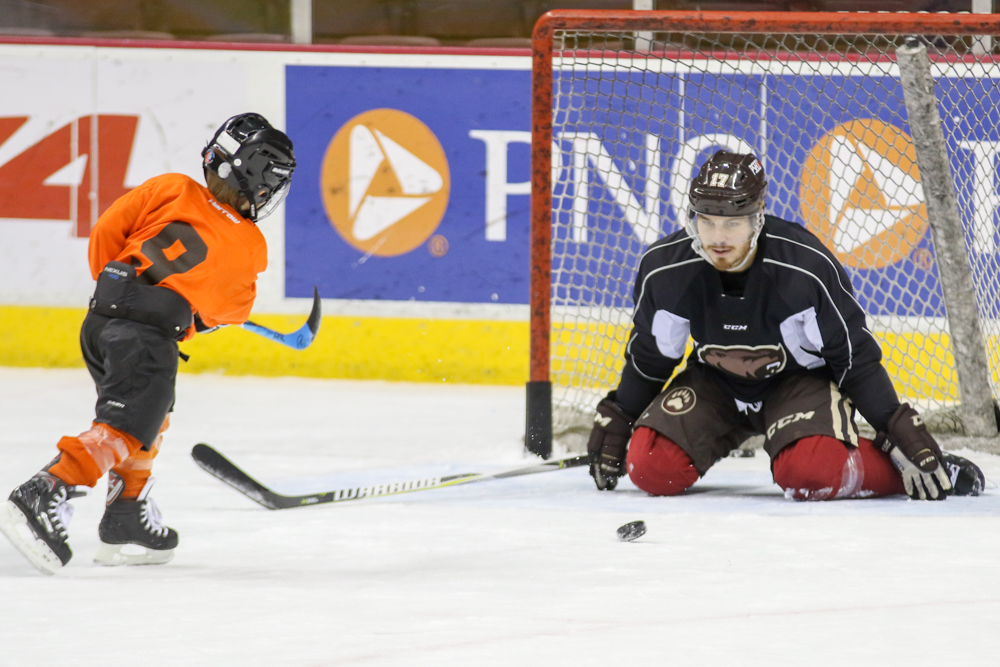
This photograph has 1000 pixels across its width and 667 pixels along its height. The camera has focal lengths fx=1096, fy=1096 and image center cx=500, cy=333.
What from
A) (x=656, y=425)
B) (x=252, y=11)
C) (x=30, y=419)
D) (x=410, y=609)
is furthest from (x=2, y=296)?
(x=410, y=609)

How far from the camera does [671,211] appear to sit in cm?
431

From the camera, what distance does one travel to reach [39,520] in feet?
6.29

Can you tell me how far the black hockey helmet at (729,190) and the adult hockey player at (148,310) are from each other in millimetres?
901

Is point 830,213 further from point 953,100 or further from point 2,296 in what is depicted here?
point 2,296

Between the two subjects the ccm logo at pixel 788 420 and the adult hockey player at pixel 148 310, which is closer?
the adult hockey player at pixel 148 310

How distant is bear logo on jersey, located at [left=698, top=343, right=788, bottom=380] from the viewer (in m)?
2.64

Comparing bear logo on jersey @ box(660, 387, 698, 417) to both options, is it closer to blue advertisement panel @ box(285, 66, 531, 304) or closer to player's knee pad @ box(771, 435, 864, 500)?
player's knee pad @ box(771, 435, 864, 500)

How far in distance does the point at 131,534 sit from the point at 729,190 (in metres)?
1.44

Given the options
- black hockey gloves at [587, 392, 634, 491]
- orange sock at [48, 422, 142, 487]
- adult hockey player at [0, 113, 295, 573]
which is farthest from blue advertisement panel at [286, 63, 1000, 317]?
orange sock at [48, 422, 142, 487]

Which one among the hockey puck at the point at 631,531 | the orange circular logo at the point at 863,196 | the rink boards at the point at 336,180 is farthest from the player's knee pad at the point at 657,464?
the rink boards at the point at 336,180

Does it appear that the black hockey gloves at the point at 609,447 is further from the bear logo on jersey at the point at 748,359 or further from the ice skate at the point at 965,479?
the ice skate at the point at 965,479

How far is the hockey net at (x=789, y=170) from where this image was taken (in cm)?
364

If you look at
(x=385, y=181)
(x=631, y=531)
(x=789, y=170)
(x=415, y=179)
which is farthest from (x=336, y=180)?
(x=631, y=531)

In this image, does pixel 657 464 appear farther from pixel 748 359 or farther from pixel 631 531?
pixel 631 531
